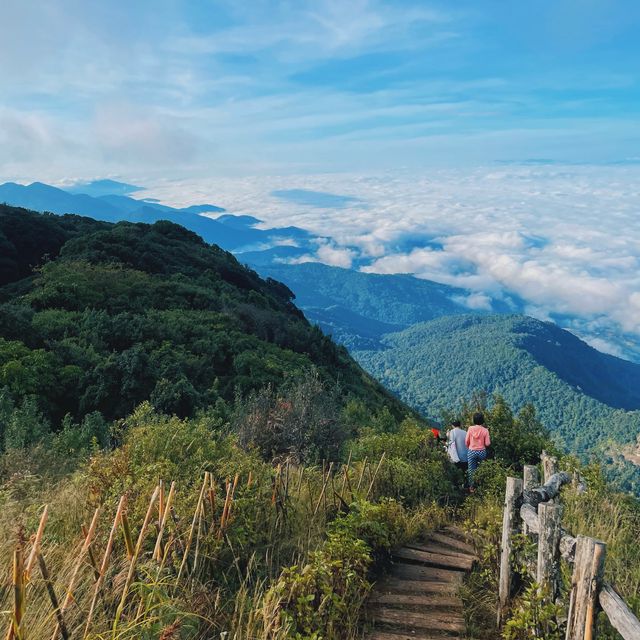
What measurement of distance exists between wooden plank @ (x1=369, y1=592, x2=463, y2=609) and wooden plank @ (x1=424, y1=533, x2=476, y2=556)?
122 cm

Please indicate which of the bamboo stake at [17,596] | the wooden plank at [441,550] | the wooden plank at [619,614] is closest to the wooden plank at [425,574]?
the wooden plank at [441,550]

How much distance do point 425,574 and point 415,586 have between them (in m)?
0.35

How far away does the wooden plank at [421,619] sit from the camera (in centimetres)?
491

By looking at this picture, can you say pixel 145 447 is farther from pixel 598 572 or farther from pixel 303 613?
pixel 598 572

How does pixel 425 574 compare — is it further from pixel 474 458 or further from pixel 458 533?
pixel 474 458

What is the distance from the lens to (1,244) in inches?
1072

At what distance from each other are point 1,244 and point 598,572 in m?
30.1

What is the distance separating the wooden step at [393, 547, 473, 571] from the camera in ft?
20.0

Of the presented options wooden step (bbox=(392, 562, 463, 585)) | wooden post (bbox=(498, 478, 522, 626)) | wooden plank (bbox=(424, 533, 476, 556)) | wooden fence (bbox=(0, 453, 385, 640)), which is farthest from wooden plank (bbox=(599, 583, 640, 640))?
wooden plank (bbox=(424, 533, 476, 556))

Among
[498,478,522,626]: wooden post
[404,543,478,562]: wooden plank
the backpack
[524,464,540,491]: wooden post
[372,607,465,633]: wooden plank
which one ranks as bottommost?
the backpack

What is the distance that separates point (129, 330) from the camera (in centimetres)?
1723

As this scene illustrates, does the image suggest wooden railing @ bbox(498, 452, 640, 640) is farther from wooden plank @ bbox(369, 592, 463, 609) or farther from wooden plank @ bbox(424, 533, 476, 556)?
wooden plank @ bbox(424, 533, 476, 556)

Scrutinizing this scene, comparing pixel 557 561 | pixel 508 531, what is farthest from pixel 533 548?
pixel 557 561

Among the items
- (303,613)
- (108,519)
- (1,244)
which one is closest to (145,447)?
(108,519)
